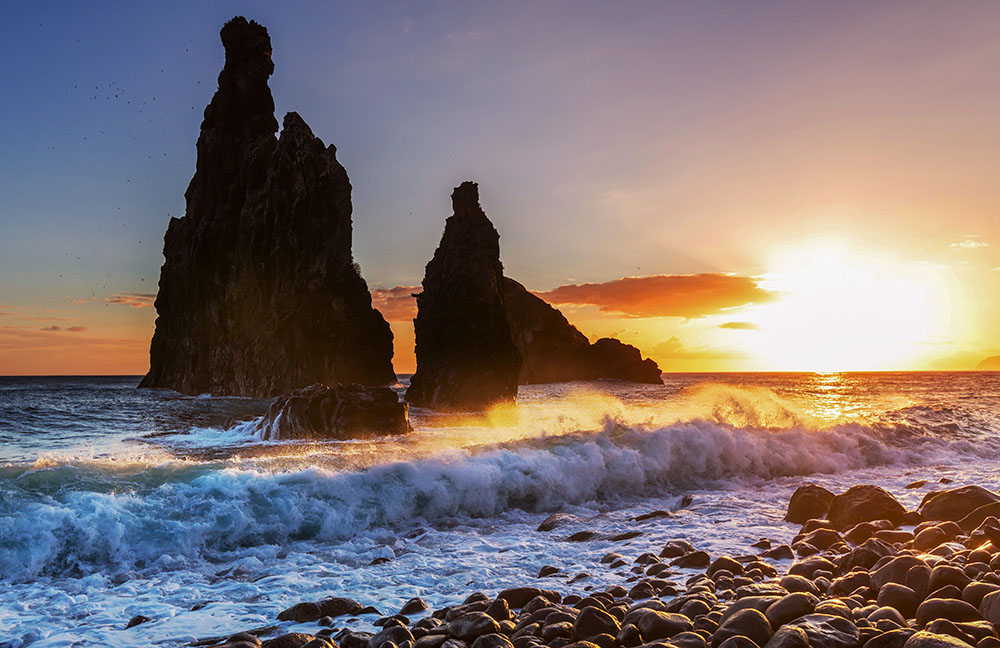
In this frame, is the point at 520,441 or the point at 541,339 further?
the point at 541,339

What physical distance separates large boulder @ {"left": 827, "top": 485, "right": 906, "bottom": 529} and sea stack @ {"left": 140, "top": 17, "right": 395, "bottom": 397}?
54.6 metres

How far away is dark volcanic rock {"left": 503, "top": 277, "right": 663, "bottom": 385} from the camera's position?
4013 inches

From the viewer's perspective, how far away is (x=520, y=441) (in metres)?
14.9

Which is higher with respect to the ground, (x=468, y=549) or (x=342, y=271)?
(x=342, y=271)

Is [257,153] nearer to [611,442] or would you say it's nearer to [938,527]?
[611,442]

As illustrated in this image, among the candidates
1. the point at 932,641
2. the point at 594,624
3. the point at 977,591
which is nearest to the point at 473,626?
the point at 594,624

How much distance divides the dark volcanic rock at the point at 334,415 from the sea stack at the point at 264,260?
3926cm

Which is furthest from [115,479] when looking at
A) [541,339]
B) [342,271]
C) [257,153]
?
[541,339]

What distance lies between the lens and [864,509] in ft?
29.9

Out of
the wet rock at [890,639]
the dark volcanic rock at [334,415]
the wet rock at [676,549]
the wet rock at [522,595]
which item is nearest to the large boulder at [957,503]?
the wet rock at [676,549]

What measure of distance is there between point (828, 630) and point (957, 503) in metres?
6.66

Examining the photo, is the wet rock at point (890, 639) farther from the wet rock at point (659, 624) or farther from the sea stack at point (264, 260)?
the sea stack at point (264, 260)

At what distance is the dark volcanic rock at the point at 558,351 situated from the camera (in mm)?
101938

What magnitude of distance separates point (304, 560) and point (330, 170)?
5973 cm
